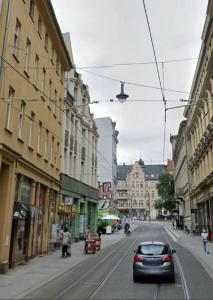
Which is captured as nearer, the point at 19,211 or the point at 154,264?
the point at 154,264

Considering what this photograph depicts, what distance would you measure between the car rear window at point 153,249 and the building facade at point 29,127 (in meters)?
6.48

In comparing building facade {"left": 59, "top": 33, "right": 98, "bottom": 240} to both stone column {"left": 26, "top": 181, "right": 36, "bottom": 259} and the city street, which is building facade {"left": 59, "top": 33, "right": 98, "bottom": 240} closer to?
stone column {"left": 26, "top": 181, "right": 36, "bottom": 259}

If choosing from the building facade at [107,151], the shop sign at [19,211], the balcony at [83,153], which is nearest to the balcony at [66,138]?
the balcony at [83,153]

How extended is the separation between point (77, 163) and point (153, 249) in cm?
2409

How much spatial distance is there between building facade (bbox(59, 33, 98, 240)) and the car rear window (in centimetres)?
1668

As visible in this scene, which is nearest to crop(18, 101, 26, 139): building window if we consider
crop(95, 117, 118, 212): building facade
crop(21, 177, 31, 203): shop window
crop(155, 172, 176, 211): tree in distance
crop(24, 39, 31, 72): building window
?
crop(24, 39, 31, 72): building window

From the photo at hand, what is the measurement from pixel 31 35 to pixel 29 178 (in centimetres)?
861

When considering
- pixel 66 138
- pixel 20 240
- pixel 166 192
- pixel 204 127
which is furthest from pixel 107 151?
pixel 20 240

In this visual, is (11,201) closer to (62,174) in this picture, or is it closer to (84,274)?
(84,274)

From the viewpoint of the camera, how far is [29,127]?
2148 cm

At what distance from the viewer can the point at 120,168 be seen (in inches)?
5748

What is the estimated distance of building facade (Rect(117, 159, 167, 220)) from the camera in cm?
13225

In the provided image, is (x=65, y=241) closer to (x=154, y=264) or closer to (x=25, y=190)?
(x=25, y=190)

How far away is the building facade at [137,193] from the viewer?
132250 millimetres
